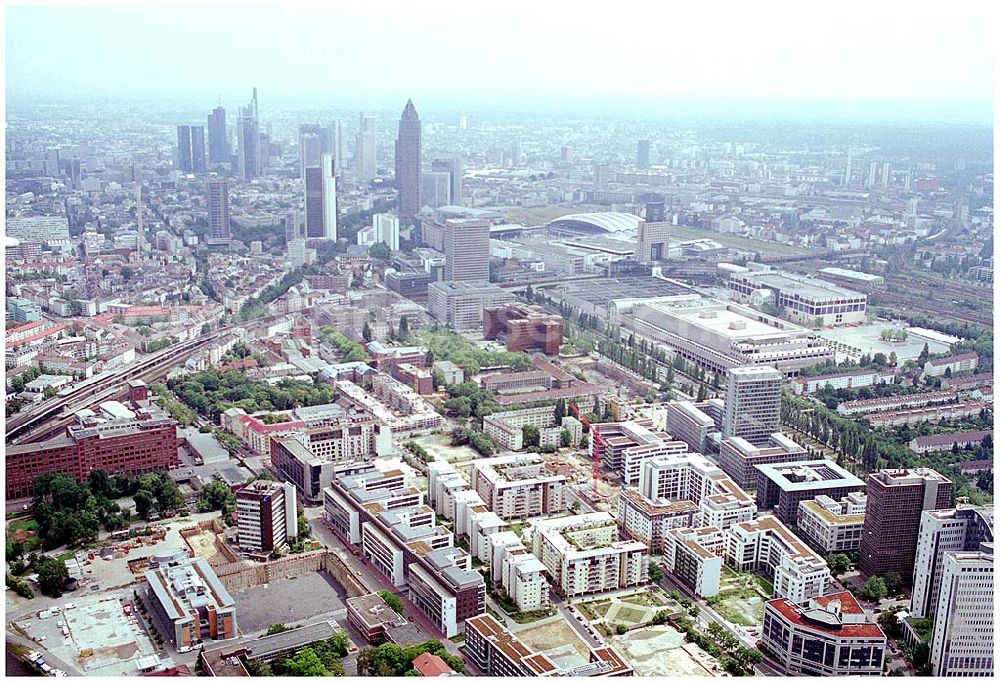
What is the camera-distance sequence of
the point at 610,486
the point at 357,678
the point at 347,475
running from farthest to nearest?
the point at 610,486, the point at 347,475, the point at 357,678

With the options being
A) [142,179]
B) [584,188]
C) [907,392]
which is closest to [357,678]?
[907,392]

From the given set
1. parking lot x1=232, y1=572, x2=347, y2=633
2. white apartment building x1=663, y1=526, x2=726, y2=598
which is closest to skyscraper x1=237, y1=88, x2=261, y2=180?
parking lot x1=232, y1=572, x2=347, y2=633

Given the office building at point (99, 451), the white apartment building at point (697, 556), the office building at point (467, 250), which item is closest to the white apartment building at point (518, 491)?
the white apartment building at point (697, 556)

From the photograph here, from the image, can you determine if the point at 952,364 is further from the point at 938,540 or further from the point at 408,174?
the point at 408,174

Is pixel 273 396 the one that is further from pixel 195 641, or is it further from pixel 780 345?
pixel 780 345

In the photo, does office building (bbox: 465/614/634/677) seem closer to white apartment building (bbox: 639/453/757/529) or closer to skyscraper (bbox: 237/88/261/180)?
white apartment building (bbox: 639/453/757/529)

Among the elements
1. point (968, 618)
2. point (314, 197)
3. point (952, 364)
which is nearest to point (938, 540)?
point (968, 618)
